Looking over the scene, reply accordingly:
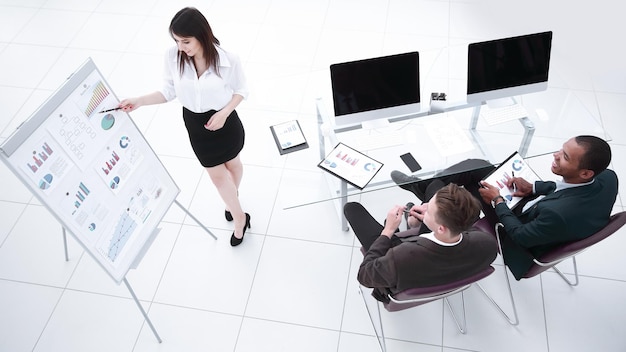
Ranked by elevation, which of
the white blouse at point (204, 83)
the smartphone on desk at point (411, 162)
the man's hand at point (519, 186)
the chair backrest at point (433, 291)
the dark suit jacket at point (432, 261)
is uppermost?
the white blouse at point (204, 83)

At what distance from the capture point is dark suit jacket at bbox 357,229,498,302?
2176mm

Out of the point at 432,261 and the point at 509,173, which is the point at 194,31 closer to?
the point at 432,261

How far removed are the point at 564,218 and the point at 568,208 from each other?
6 centimetres

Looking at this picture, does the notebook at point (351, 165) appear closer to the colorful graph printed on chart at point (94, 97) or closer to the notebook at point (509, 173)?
the notebook at point (509, 173)

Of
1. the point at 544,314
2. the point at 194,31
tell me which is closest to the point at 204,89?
the point at 194,31

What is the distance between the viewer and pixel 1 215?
364cm

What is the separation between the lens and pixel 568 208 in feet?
7.72

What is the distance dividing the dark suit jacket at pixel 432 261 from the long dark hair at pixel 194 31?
4.58 ft

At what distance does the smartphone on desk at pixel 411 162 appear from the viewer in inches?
113

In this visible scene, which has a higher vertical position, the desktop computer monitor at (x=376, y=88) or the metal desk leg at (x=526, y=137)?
the desktop computer monitor at (x=376, y=88)

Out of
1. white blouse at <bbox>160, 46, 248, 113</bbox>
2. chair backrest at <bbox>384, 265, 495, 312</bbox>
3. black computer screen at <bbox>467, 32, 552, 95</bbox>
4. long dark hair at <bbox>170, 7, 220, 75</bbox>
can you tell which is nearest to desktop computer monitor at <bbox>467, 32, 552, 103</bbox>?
black computer screen at <bbox>467, 32, 552, 95</bbox>

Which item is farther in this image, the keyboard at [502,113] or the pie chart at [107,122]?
the keyboard at [502,113]

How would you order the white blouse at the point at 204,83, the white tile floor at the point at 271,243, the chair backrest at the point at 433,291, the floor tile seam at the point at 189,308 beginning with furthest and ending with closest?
the floor tile seam at the point at 189,308, the white tile floor at the point at 271,243, the white blouse at the point at 204,83, the chair backrest at the point at 433,291

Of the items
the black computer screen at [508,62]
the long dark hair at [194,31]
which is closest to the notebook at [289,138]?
the long dark hair at [194,31]
